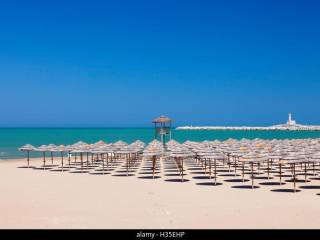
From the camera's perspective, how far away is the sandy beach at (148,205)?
29.0 feet

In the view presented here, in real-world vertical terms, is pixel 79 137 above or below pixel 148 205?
below

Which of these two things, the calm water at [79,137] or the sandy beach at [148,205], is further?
the calm water at [79,137]

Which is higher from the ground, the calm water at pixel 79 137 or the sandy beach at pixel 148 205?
the sandy beach at pixel 148 205

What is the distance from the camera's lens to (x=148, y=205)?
1081 cm

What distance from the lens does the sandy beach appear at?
29.0 ft

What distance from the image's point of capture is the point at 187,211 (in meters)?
9.99

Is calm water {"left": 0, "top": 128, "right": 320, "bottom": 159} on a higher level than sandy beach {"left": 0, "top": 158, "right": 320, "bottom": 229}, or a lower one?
lower

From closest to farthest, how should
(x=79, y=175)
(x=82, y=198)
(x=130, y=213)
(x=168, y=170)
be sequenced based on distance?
(x=130, y=213)
(x=82, y=198)
(x=79, y=175)
(x=168, y=170)

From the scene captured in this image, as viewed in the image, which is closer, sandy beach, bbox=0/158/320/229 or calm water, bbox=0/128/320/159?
sandy beach, bbox=0/158/320/229

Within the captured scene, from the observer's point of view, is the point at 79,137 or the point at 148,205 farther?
the point at 79,137
